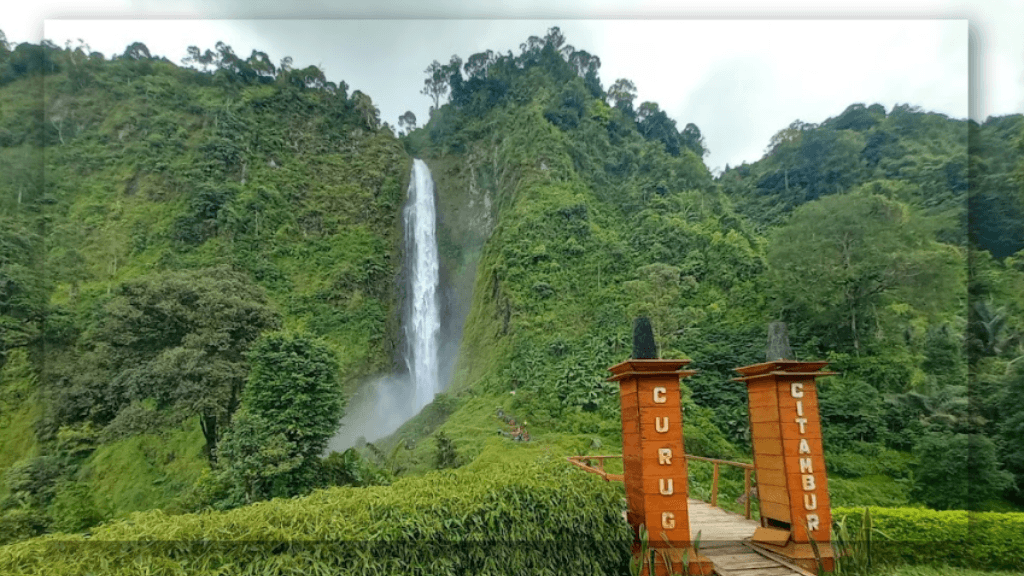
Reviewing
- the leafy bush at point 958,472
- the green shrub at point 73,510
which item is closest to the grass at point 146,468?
the green shrub at point 73,510

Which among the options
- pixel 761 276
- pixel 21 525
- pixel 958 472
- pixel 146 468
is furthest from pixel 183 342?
pixel 761 276

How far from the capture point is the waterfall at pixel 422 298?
24359mm

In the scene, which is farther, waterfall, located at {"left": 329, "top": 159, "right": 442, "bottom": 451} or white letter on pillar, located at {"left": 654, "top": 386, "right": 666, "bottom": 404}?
waterfall, located at {"left": 329, "top": 159, "right": 442, "bottom": 451}

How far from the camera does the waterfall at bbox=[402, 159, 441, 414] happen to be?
24.4 meters

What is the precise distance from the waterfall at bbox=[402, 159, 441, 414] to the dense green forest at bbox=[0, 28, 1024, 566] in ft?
3.60

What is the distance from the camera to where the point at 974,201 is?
497 inches

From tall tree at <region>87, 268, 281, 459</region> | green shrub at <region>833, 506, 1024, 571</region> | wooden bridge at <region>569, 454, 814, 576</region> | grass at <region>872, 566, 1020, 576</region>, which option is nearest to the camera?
wooden bridge at <region>569, 454, 814, 576</region>

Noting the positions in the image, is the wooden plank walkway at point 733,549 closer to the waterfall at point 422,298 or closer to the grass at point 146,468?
the grass at point 146,468

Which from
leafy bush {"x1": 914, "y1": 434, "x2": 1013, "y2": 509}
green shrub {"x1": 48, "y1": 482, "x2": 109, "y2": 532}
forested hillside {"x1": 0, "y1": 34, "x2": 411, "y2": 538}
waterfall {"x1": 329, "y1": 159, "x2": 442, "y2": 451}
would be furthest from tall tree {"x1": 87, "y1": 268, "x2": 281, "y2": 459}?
leafy bush {"x1": 914, "y1": 434, "x2": 1013, "y2": 509}

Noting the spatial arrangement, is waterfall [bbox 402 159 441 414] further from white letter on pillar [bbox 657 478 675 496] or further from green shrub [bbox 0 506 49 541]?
white letter on pillar [bbox 657 478 675 496]

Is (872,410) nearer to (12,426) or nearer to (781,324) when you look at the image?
(781,324)

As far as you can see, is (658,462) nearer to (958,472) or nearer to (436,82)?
(958,472)

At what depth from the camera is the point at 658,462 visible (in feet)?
15.1

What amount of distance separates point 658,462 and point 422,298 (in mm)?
22983
